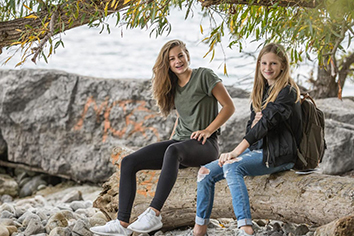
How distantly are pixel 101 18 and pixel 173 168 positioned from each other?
119 centimetres

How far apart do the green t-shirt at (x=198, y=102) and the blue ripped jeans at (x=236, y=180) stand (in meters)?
0.40

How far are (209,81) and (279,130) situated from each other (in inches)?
27.4

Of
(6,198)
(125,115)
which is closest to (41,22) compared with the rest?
(125,115)

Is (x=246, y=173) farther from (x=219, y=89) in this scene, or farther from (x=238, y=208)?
(x=219, y=89)

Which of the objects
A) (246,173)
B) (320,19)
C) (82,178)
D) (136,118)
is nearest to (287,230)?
(246,173)

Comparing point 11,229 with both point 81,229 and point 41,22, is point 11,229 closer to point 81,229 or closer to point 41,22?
point 81,229

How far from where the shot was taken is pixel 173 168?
10.9 feet

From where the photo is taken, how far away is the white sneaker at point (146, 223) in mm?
3221

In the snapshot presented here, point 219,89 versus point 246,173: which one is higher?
point 219,89

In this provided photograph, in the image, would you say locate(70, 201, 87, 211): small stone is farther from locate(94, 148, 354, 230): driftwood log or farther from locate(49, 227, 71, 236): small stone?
locate(49, 227, 71, 236): small stone

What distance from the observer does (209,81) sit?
11.8 ft

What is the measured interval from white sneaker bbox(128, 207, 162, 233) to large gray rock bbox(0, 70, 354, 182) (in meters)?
3.41

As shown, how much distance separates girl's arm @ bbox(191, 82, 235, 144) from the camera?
11.6 feet

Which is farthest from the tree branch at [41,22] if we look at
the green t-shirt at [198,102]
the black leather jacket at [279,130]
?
the black leather jacket at [279,130]
